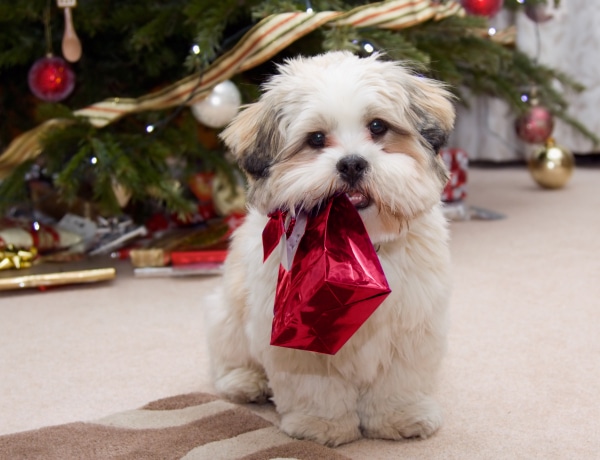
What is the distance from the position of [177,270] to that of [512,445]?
4.36 ft

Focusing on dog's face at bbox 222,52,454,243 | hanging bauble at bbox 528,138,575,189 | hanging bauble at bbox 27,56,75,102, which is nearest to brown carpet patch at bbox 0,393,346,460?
dog's face at bbox 222,52,454,243

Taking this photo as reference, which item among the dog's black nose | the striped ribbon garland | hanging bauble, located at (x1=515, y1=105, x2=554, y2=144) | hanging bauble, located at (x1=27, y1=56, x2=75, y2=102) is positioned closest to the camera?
the dog's black nose

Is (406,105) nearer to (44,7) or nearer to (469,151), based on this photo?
(44,7)

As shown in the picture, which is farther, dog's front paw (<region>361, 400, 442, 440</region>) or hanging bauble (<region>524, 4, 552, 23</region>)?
hanging bauble (<region>524, 4, 552, 23</region>)

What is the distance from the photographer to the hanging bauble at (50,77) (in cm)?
235

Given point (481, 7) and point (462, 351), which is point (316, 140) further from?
point (481, 7)

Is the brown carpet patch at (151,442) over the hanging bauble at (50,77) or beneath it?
beneath

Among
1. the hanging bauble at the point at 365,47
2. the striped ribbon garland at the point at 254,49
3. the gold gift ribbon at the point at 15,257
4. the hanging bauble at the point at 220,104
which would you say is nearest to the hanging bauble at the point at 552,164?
the striped ribbon garland at the point at 254,49

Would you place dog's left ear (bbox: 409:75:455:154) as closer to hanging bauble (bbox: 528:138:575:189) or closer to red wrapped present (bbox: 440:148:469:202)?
red wrapped present (bbox: 440:148:469:202)

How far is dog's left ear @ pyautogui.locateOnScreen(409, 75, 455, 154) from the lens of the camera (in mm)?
1215

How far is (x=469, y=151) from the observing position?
4.32 metres

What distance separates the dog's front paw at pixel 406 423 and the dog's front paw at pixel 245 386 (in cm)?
25

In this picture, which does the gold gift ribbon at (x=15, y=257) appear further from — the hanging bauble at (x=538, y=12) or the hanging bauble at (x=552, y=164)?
the hanging bauble at (x=552, y=164)

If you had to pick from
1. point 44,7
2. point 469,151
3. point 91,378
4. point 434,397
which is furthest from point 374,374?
point 469,151
